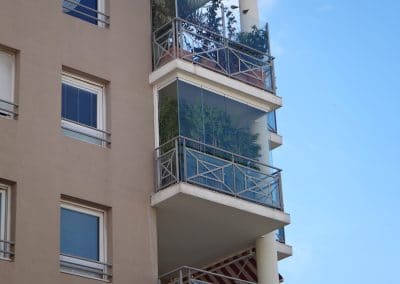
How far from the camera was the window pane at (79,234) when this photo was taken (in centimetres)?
2341

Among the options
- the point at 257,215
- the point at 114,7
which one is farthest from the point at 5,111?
the point at 257,215

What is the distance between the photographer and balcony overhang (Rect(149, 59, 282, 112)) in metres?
26.1

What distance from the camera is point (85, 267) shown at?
76.9ft

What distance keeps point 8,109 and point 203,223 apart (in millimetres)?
5213

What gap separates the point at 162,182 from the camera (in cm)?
2516

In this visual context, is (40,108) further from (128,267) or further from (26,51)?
(128,267)

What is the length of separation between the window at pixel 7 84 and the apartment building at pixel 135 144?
0.02 metres

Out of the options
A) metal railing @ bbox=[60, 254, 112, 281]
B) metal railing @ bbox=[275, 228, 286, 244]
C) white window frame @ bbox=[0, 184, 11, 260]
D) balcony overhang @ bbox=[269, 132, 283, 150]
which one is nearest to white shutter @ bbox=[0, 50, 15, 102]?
white window frame @ bbox=[0, 184, 11, 260]

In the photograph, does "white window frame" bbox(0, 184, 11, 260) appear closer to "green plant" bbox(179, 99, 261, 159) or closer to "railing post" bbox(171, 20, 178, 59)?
"green plant" bbox(179, 99, 261, 159)

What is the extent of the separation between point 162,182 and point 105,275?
8.78ft

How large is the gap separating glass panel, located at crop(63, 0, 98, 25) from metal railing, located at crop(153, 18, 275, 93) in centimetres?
158

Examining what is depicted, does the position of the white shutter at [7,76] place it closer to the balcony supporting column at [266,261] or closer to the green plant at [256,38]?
the green plant at [256,38]

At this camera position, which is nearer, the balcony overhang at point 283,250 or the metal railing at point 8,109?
the metal railing at point 8,109

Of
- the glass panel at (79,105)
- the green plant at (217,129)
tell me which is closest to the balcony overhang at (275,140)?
the green plant at (217,129)
